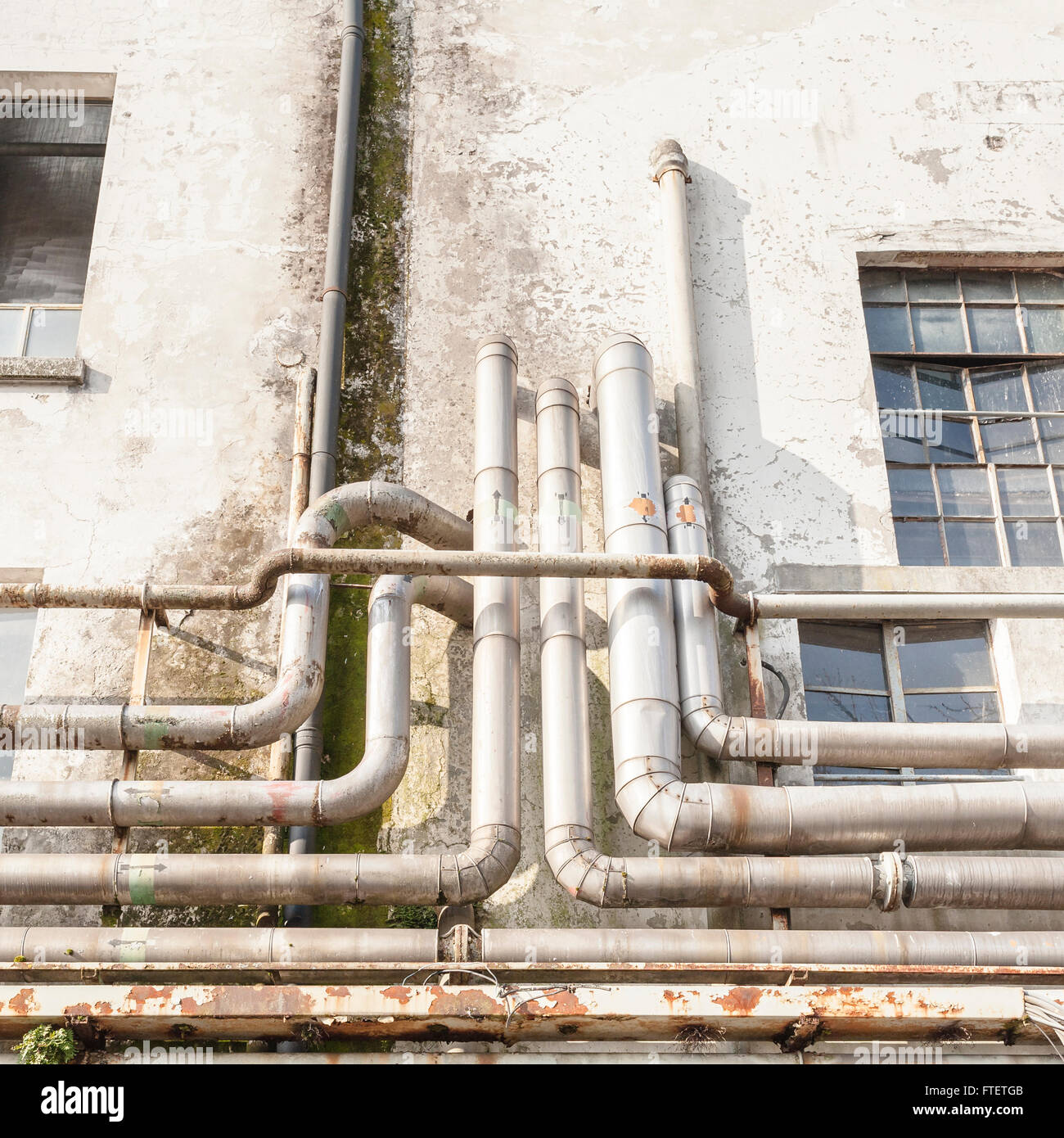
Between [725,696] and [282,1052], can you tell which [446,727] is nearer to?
[725,696]

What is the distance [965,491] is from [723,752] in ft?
10.7

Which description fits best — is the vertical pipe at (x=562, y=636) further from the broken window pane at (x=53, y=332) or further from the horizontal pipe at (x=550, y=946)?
the broken window pane at (x=53, y=332)

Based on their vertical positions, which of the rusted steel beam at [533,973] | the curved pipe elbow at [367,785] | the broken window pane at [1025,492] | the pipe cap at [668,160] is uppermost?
the pipe cap at [668,160]

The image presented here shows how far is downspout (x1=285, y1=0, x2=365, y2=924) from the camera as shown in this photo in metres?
7.23

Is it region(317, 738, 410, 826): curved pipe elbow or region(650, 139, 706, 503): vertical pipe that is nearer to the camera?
region(317, 738, 410, 826): curved pipe elbow

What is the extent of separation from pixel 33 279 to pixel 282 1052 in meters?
7.00

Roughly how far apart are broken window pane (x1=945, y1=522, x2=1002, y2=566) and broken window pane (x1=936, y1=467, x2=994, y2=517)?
0.29 ft

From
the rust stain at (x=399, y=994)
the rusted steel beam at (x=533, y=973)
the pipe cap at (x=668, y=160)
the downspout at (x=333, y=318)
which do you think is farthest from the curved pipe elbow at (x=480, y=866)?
the pipe cap at (x=668, y=160)

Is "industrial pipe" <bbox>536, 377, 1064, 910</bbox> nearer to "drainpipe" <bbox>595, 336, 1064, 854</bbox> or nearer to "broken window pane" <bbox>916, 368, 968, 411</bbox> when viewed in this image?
"drainpipe" <bbox>595, 336, 1064, 854</bbox>

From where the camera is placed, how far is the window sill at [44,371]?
8.41m

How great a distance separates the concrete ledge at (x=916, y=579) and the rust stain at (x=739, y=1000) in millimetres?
3223

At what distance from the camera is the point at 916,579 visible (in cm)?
801

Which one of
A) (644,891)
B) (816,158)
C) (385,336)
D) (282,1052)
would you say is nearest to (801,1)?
(816,158)

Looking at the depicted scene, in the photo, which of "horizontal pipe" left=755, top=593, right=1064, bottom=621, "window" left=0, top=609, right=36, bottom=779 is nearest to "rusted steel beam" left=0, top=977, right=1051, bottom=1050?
"horizontal pipe" left=755, top=593, right=1064, bottom=621
